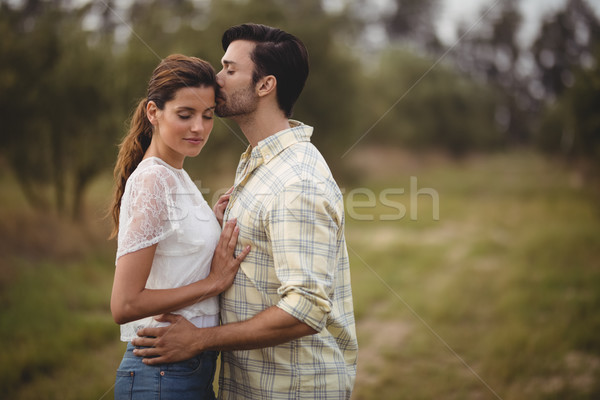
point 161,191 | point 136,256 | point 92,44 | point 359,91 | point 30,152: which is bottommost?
point 136,256

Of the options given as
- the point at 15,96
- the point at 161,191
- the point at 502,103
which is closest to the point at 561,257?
the point at 161,191

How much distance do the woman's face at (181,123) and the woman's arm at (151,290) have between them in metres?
0.45

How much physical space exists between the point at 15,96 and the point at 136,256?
6.49 m

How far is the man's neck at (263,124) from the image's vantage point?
2.23 m

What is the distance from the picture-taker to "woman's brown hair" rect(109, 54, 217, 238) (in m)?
2.06

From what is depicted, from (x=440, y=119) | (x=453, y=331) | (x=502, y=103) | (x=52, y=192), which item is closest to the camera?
(x=453, y=331)

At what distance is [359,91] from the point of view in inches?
592

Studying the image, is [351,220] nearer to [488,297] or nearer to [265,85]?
[488,297]

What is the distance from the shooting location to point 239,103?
2.21m

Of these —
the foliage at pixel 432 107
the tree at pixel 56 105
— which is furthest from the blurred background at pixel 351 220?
the foliage at pixel 432 107

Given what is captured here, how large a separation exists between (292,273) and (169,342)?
22.8 inches

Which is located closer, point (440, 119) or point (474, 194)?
point (474, 194)

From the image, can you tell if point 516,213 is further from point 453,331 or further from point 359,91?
point 453,331

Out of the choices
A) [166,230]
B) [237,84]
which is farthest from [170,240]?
[237,84]
